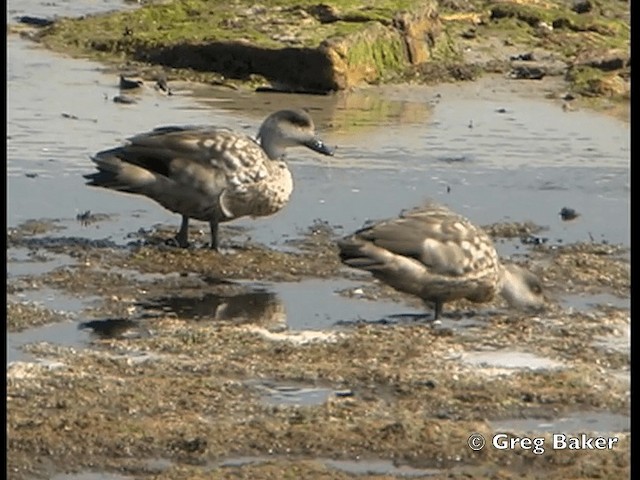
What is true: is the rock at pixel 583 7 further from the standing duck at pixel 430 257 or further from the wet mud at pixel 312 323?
the standing duck at pixel 430 257

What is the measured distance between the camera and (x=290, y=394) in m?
8.66

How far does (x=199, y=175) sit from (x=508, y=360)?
300cm

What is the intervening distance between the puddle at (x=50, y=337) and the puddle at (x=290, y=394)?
109 centimetres

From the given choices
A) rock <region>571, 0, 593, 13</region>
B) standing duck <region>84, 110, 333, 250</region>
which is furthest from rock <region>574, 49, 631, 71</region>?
standing duck <region>84, 110, 333, 250</region>

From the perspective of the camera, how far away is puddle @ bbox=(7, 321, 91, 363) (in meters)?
9.24

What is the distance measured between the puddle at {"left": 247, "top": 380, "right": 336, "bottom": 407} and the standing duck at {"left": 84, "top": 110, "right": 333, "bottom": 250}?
3.12 metres

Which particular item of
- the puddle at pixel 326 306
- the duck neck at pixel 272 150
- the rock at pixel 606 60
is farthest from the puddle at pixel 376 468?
the rock at pixel 606 60

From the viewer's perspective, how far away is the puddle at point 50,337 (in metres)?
9.24

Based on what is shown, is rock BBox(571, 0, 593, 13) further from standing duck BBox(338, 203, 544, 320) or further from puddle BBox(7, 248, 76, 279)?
standing duck BBox(338, 203, 544, 320)

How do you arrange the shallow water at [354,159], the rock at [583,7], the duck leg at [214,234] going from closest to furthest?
the duck leg at [214,234]
the shallow water at [354,159]
the rock at [583,7]

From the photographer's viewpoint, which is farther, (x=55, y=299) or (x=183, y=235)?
(x=183, y=235)

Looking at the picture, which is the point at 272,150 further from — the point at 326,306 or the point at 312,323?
the point at 312,323

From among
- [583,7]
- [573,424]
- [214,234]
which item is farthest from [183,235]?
[583,7]

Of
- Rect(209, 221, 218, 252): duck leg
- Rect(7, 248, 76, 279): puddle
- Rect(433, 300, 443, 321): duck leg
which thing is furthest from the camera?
Rect(209, 221, 218, 252): duck leg
